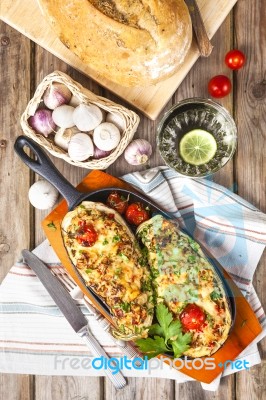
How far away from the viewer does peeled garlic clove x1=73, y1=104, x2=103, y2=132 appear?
1863 mm

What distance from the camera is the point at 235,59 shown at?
1950 mm

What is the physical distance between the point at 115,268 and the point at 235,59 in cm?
92

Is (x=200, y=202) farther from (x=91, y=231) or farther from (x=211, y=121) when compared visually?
(x=91, y=231)

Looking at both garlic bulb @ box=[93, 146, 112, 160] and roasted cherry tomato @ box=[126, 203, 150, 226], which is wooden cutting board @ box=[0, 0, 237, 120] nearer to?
garlic bulb @ box=[93, 146, 112, 160]

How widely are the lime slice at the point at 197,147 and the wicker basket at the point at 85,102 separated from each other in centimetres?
21

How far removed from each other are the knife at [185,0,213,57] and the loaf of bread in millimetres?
89

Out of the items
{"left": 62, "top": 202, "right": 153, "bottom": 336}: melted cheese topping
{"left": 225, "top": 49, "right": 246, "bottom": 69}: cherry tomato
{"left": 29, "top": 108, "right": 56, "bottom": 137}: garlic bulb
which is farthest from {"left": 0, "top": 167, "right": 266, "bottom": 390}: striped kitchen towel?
{"left": 225, "top": 49, "right": 246, "bottom": 69}: cherry tomato

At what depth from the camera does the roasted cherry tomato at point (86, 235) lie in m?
1.78

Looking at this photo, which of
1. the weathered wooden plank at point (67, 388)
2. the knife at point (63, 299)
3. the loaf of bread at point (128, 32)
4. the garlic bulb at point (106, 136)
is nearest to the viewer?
the loaf of bread at point (128, 32)

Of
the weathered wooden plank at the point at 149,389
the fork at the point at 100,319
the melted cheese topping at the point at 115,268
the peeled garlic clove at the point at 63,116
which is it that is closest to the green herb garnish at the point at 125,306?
the melted cheese topping at the point at 115,268

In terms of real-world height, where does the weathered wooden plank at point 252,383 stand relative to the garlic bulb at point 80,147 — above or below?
below

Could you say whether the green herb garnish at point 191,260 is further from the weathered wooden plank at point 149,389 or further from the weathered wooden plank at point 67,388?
the weathered wooden plank at point 67,388

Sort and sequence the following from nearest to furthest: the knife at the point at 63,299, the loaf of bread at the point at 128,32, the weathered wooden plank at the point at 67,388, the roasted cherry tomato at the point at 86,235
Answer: the loaf of bread at the point at 128,32 < the roasted cherry tomato at the point at 86,235 < the knife at the point at 63,299 < the weathered wooden plank at the point at 67,388

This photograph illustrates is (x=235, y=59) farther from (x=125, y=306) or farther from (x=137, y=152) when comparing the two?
(x=125, y=306)
